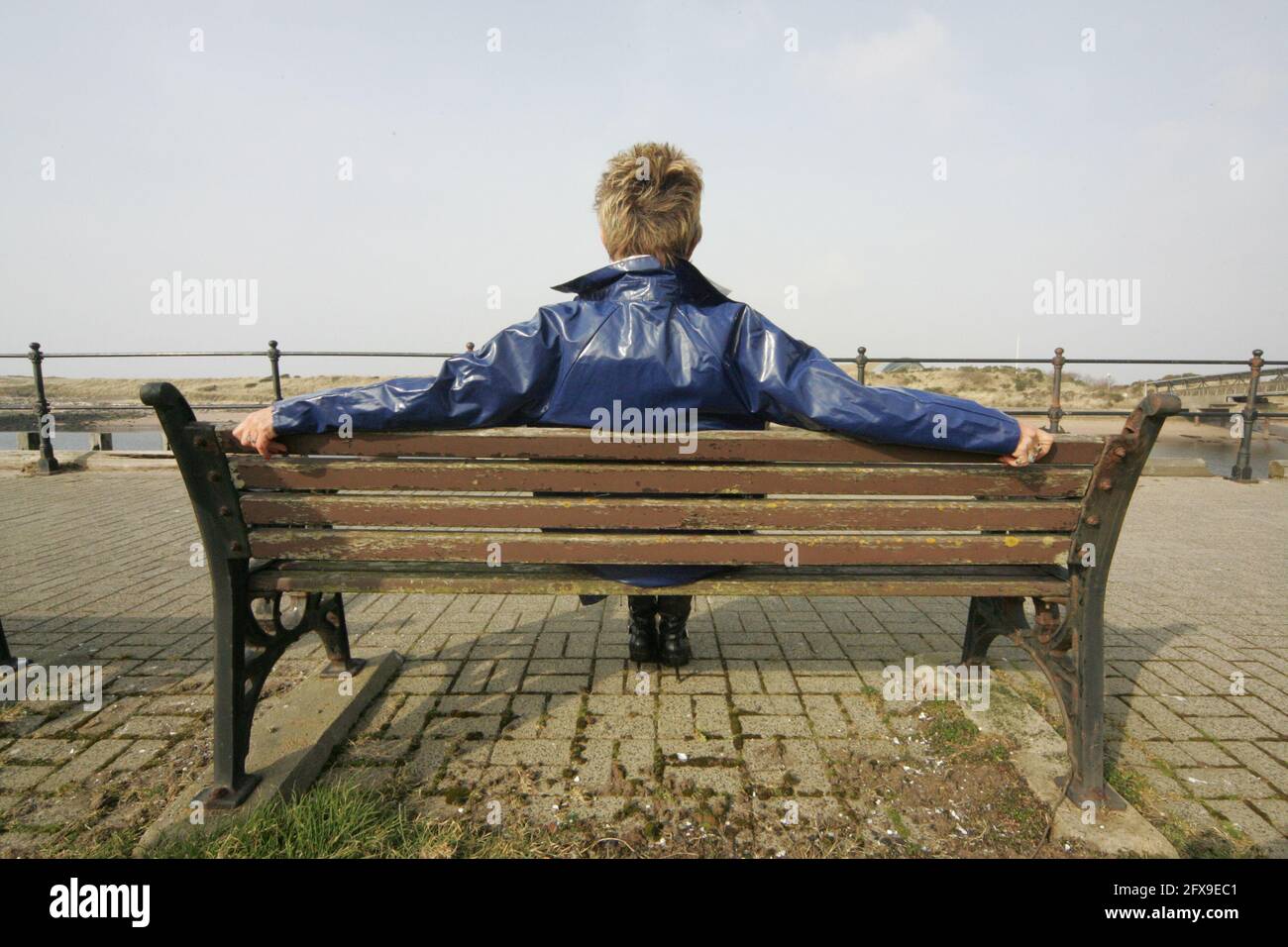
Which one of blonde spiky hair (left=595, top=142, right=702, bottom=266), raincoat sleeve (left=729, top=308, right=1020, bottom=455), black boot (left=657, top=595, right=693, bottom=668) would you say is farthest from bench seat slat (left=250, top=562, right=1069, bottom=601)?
blonde spiky hair (left=595, top=142, right=702, bottom=266)

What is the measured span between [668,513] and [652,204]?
3.57 ft

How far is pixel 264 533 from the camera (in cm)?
186

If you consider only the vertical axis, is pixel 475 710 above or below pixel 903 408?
below

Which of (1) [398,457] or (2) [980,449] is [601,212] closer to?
(1) [398,457]

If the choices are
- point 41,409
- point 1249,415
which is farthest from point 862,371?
point 41,409

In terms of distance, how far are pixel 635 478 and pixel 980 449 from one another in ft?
3.13

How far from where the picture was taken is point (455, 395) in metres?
1.78

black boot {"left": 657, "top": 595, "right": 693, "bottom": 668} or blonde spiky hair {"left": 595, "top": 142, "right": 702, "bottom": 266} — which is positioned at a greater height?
blonde spiky hair {"left": 595, "top": 142, "right": 702, "bottom": 266}

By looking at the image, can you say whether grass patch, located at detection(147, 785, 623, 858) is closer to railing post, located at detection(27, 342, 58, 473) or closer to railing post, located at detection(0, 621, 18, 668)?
railing post, located at detection(0, 621, 18, 668)

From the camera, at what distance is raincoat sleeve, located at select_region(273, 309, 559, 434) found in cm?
174

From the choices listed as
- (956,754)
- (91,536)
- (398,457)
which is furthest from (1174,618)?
(91,536)

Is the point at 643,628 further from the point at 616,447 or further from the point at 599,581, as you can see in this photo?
the point at 616,447

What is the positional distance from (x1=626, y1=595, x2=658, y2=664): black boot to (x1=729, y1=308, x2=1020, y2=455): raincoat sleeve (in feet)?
4.31
